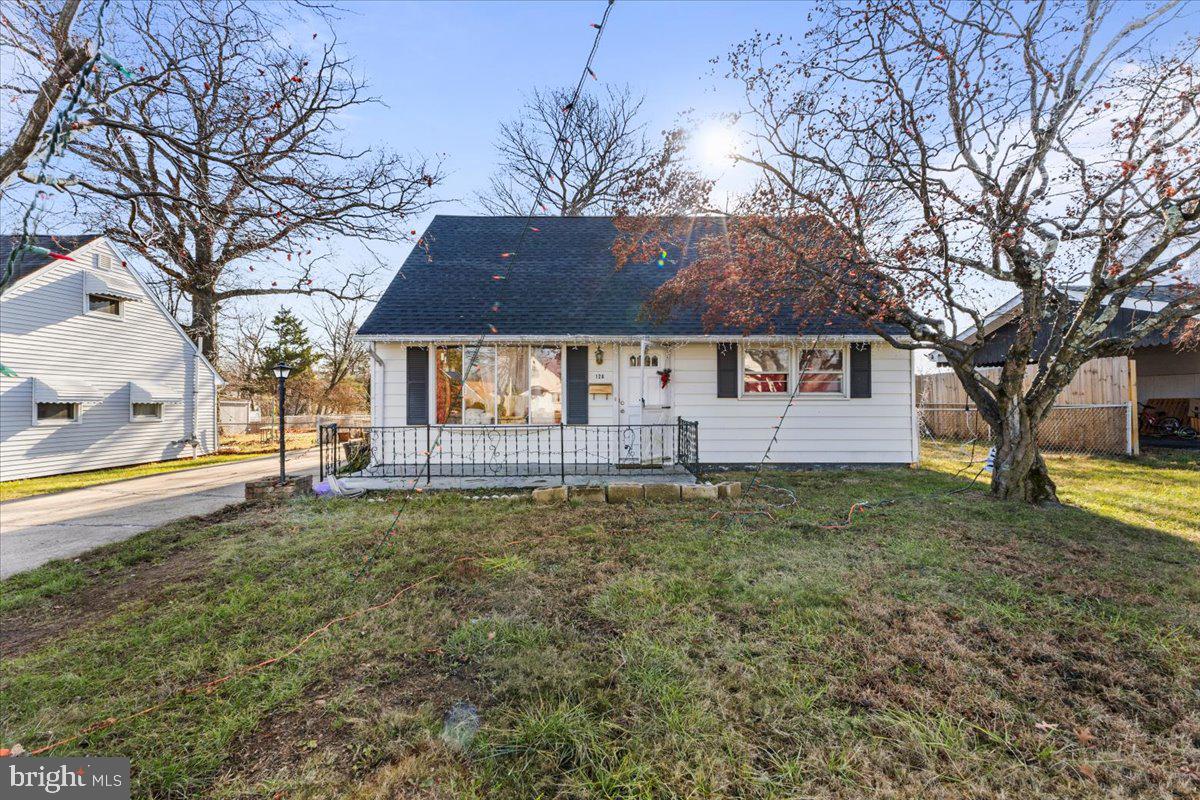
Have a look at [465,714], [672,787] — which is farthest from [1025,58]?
[465,714]

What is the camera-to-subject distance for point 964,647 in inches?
107

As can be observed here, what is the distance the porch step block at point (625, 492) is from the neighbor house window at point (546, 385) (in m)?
2.51

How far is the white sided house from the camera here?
27.4 feet

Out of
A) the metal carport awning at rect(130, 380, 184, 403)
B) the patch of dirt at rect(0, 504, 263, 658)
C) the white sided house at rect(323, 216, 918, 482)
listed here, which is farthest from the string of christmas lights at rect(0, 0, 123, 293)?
the metal carport awning at rect(130, 380, 184, 403)

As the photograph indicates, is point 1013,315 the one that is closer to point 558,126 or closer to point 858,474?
point 858,474

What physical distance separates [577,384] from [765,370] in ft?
12.5

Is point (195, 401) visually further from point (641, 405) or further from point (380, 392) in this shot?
point (641, 405)

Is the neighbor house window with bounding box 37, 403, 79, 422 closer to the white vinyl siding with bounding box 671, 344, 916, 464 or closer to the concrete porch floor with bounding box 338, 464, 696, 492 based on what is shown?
the concrete porch floor with bounding box 338, 464, 696, 492

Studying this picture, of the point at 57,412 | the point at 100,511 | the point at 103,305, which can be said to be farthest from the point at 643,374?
the point at 103,305

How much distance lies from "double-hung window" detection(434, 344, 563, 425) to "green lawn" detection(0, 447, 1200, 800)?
12.7 ft

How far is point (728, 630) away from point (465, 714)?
1.67 m

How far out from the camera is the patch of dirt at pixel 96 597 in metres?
3.09

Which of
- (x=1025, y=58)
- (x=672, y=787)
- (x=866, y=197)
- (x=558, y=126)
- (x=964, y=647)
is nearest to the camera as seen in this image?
(x=672, y=787)

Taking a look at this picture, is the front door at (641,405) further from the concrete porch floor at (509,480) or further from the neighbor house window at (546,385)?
the neighbor house window at (546,385)
